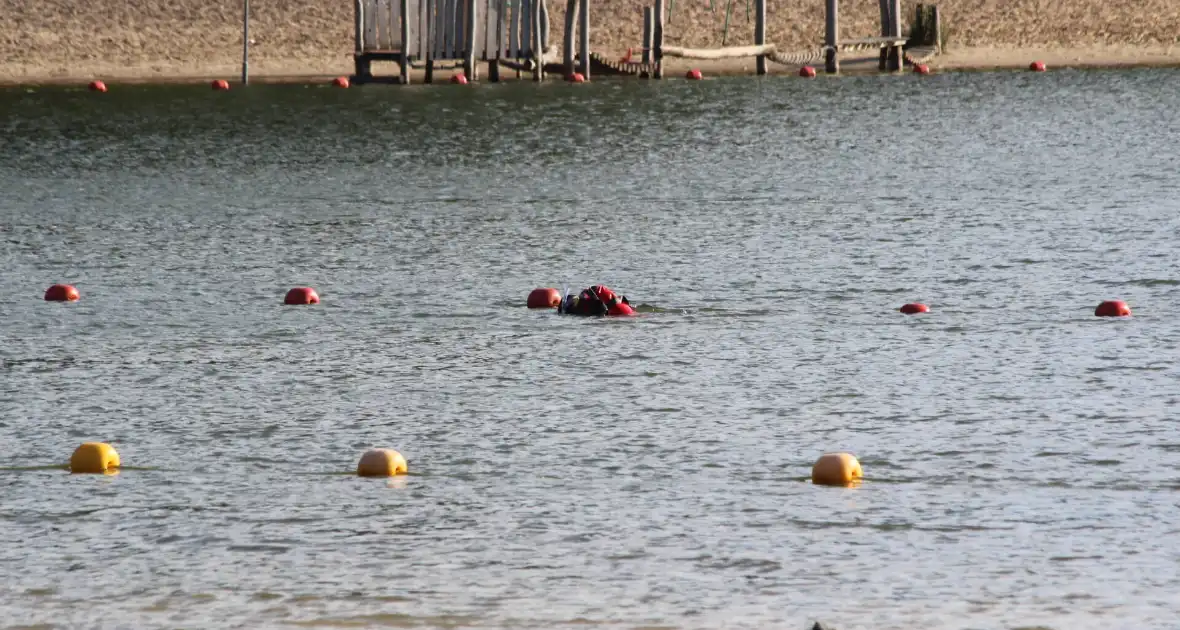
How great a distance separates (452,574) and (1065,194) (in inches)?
775

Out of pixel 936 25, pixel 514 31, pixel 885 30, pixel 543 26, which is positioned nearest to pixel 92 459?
pixel 514 31

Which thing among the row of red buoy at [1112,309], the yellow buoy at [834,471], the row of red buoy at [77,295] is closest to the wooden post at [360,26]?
the row of red buoy at [77,295]

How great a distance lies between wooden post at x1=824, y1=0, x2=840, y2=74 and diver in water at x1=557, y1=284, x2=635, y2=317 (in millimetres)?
43994

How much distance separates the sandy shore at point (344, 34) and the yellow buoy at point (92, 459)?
156 feet

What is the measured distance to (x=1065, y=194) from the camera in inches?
1091

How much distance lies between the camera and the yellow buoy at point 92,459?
11.7m

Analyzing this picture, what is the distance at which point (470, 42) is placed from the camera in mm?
56719

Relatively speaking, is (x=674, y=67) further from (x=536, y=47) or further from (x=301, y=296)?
(x=301, y=296)

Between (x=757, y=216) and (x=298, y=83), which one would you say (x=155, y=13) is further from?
(x=757, y=216)

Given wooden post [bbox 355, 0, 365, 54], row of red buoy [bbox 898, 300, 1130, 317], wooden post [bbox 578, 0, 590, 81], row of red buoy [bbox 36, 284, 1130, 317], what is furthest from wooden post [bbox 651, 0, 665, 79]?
row of red buoy [bbox 898, 300, 1130, 317]

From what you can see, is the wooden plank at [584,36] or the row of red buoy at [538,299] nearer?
the row of red buoy at [538,299]

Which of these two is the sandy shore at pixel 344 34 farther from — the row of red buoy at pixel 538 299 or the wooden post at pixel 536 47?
the row of red buoy at pixel 538 299

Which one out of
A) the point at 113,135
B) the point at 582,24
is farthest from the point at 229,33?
the point at 113,135

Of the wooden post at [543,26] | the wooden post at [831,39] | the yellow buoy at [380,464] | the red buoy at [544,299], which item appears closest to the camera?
the yellow buoy at [380,464]
